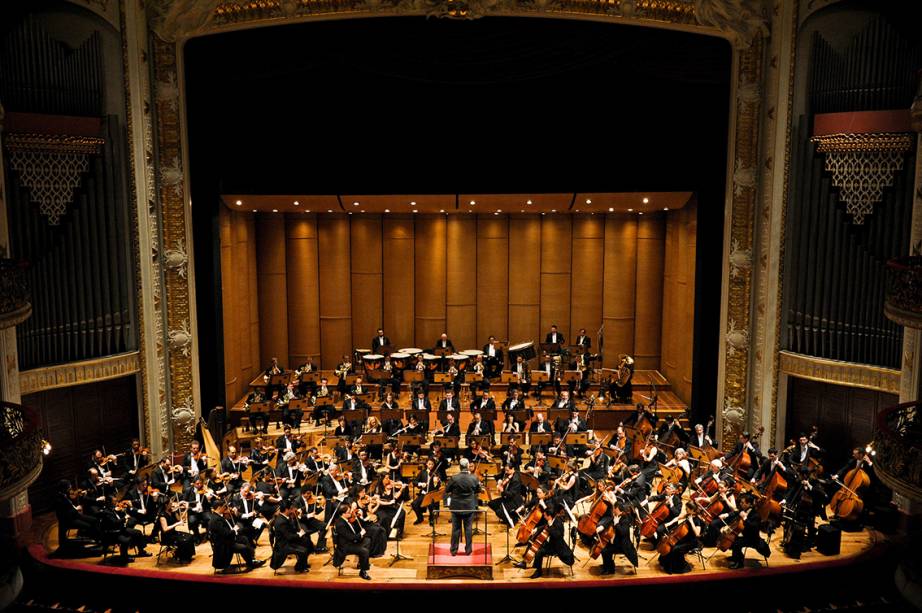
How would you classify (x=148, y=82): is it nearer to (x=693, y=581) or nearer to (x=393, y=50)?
(x=393, y=50)

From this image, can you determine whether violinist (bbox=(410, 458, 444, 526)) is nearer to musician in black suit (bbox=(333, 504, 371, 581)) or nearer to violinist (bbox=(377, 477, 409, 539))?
violinist (bbox=(377, 477, 409, 539))

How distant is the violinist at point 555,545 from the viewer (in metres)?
9.49

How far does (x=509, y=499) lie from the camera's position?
1041cm

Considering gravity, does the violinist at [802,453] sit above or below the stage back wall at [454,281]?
below

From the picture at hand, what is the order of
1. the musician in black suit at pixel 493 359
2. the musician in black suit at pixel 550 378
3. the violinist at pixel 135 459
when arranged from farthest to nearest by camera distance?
the musician in black suit at pixel 493 359 < the musician in black suit at pixel 550 378 < the violinist at pixel 135 459

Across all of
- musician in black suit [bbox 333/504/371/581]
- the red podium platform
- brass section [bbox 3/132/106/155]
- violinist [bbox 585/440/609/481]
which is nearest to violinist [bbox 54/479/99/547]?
musician in black suit [bbox 333/504/371/581]

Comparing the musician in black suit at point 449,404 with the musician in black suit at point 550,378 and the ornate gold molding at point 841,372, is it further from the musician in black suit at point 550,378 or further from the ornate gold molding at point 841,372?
the ornate gold molding at point 841,372

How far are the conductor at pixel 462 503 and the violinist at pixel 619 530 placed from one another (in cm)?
160

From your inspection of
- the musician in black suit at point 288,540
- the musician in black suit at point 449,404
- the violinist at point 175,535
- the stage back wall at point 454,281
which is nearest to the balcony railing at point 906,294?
the musician in black suit at point 449,404

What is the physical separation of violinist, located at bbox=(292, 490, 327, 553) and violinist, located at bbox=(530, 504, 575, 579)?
2.70 meters

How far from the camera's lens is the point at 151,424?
13281mm

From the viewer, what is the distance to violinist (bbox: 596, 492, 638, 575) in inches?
379

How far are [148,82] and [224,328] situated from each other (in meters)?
4.56

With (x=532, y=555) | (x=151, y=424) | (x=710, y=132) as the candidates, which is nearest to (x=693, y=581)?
(x=532, y=555)
